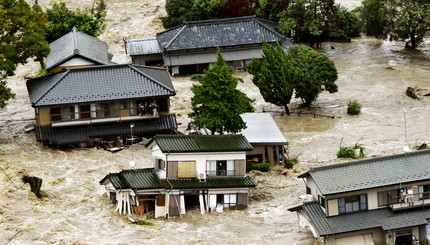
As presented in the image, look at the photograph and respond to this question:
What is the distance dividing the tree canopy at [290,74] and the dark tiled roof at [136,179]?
61.4 feet

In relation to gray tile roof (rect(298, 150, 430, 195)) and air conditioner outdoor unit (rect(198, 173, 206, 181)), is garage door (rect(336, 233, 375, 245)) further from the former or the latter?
air conditioner outdoor unit (rect(198, 173, 206, 181))

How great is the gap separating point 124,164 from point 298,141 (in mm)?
14673

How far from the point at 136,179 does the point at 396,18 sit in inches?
1613

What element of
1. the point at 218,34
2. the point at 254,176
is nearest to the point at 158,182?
the point at 254,176

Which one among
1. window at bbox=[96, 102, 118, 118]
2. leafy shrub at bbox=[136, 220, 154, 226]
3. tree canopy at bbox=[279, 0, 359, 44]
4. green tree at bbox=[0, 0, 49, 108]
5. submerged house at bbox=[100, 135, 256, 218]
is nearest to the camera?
leafy shrub at bbox=[136, 220, 154, 226]

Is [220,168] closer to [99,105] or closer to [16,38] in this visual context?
[99,105]

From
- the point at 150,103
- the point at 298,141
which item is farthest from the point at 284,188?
the point at 150,103

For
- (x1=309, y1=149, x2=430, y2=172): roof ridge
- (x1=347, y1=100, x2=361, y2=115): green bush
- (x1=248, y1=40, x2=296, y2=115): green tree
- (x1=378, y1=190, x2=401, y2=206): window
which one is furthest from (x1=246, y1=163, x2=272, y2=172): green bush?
(x1=378, y1=190, x2=401, y2=206): window

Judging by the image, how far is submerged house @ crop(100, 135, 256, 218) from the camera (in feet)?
160

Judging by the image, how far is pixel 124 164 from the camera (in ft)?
189

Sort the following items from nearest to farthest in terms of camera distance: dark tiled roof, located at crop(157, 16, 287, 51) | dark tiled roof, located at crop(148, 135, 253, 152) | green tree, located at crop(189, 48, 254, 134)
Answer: dark tiled roof, located at crop(148, 135, 253, 152) → green tree, located at crop(189, 48, 254, 134) → dark tiled roof, located at crop(157, 16, 287, 51)

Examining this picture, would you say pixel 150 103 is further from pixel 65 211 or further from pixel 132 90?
pixel 65 211

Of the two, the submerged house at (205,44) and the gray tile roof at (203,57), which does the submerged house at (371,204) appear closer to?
the gray tile roof at (203,57)

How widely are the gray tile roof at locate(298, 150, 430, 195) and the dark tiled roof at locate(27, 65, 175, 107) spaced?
68.4 ft
